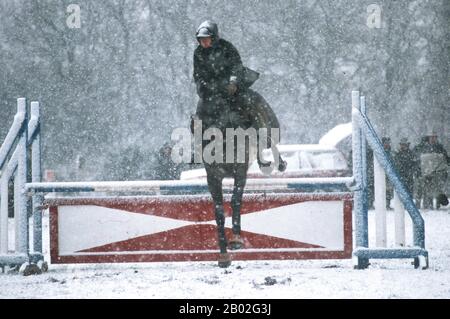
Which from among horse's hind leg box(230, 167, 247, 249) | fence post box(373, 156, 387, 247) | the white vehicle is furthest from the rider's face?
the white vehicle

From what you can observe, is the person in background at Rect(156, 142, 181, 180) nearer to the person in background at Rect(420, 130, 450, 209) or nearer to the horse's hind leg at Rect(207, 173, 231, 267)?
the person in background at Rect(420, 130, 450, 209)

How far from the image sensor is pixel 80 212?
23.6 ft

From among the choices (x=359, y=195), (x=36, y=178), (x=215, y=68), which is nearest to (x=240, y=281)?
(x=359, y=195)

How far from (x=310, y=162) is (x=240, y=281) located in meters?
11.0

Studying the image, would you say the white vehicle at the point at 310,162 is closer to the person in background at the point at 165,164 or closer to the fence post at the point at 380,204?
the person in background at the point at 165,164

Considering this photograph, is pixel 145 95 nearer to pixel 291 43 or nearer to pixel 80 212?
pixel 291 43

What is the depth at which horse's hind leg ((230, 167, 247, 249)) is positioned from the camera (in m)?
6.20

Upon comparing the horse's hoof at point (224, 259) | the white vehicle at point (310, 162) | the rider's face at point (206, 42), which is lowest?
the horse's hoof at point (224, 259)

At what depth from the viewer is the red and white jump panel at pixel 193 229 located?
711cm

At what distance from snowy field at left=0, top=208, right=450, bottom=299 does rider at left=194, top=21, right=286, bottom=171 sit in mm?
1348

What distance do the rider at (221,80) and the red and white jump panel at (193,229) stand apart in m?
1.18

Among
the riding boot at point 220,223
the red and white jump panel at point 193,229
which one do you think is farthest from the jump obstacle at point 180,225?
the riding boot at point 220,223

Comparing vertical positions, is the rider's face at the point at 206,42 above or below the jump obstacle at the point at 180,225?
above
